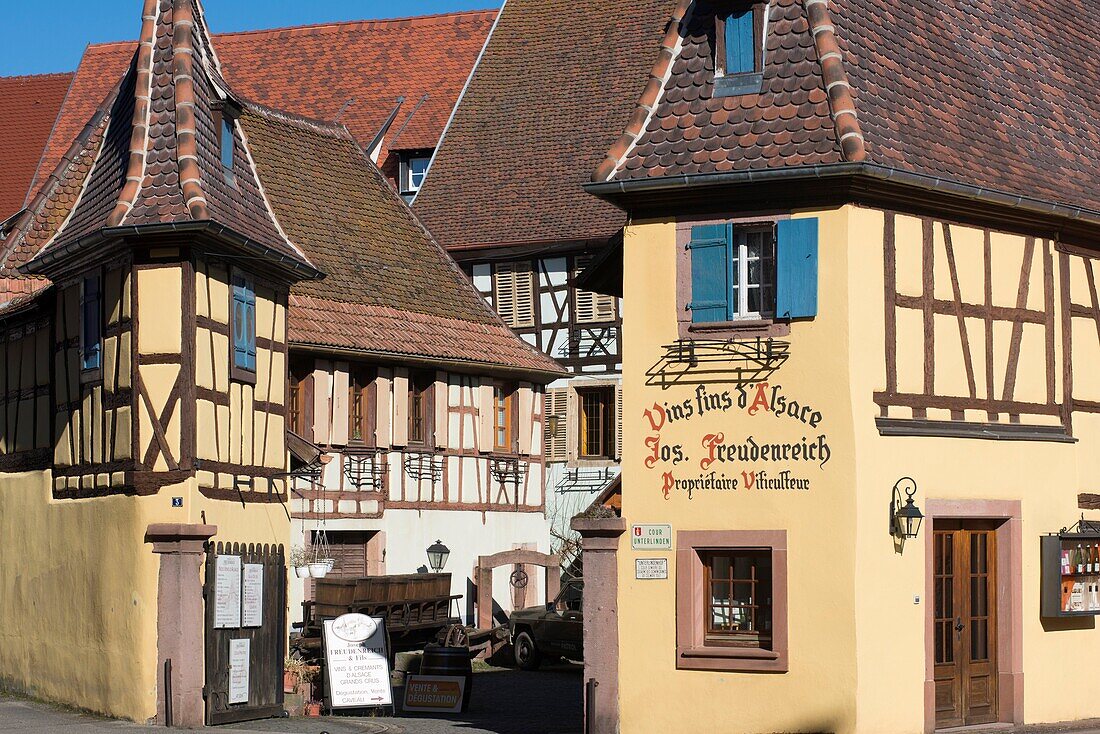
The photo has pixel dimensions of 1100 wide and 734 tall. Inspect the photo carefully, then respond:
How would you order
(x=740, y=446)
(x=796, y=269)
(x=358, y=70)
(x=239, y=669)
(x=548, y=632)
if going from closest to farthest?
(x=796, y=269)
(x=740, y=446)
(x=239, y=669)
(x=548, y=632)
(x=358, y=70)

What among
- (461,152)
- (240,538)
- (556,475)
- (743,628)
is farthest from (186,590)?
(461,152)

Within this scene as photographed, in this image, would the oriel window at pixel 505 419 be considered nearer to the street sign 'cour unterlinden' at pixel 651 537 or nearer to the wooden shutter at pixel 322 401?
the wooden shutter at pixel 322 401

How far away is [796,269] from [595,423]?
72.9ft

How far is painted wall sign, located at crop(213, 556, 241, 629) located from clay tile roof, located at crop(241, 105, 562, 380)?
9891mm

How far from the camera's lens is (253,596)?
77.7 feet

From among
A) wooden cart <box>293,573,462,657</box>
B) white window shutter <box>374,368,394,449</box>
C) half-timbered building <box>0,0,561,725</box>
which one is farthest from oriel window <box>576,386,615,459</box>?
half-timbered building <box>0,0,561,725</box>

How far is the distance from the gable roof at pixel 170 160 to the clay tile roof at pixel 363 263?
305 inches

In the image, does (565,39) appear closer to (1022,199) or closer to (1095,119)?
(1095,119)

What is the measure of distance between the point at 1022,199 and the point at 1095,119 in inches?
174

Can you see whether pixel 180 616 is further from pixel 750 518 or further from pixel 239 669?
pixel 750 518

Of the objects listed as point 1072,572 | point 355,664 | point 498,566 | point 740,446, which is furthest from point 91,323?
point 498,566

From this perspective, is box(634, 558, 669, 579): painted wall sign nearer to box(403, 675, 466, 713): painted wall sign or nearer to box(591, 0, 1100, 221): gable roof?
box(591, 0, 1100, 221): gable roof

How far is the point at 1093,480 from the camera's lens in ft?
71.3

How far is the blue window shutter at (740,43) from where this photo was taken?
67.1 ft
